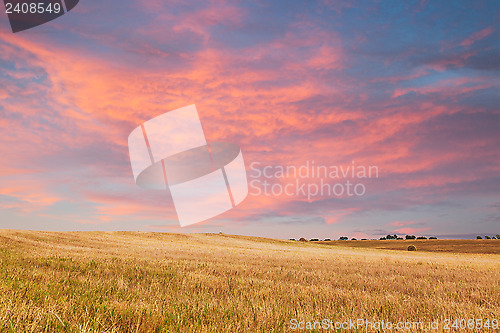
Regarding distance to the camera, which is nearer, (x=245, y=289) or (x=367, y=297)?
(x=367, y=297)

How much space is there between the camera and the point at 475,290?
8.62 meters

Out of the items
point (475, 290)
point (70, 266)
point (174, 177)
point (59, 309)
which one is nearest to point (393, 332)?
point (59, 309)

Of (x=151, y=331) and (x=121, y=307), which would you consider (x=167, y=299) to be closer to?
(x=121, y=307)

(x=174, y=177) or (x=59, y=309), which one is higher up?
(x=174, y=177)

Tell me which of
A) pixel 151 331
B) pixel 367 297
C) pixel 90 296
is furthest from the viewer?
pixel 367 297

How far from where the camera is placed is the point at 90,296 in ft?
18.9

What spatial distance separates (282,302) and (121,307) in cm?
300

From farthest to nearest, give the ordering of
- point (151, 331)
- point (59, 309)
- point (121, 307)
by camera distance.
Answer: point (121, 307)
point (59, 309)
point (151, 331)

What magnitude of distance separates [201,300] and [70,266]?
259 inches

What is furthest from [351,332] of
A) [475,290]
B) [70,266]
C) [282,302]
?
[70,266]

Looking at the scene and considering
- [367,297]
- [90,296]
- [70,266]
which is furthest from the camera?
[70,266]

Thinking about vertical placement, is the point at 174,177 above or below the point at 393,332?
above

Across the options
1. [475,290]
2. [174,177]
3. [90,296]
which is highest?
[174,177]

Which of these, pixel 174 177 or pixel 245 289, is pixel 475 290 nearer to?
pixel 245 289
